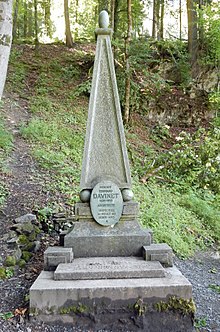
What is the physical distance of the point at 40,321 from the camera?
12.5ft

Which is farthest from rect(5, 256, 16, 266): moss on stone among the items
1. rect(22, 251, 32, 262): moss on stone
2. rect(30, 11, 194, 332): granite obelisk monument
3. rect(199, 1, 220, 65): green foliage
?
rect(199, 1, 220, 65): green foliage

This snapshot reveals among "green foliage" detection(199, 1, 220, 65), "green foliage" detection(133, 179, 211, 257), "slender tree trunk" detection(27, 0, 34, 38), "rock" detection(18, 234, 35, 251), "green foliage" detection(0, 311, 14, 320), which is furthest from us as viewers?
"slender tree trunk" detection(27, 0, 34, 38)

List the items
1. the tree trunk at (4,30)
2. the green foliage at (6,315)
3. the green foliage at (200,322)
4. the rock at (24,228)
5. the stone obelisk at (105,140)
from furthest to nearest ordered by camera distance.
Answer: the tree trunk at (4,30)
the rock at (24,228)
the stone obelisk at (105,140)
the green foliage at (200,322)
the green foliage at (6,315)

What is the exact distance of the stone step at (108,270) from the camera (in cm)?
407

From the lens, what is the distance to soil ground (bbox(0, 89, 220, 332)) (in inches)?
154

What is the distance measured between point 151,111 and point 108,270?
11.8 m

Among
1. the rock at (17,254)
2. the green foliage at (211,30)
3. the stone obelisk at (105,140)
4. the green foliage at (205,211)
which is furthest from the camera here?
the green foliage at (211,30)

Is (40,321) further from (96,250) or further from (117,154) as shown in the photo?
(117,154)

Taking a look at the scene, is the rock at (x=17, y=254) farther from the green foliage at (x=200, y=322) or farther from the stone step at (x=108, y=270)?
the green foliage at (x=200, y=322)

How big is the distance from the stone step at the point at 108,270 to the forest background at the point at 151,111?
89.9 inches

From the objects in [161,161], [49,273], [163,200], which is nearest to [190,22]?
[161,161]

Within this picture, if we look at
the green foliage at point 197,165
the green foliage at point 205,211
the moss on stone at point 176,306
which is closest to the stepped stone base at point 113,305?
the moss on stone at point 176,306

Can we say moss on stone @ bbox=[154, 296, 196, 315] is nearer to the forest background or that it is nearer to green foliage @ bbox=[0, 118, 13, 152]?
the forest background

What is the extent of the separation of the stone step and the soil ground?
524 millimetres
